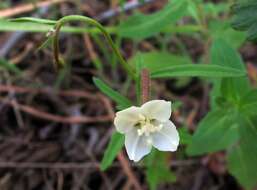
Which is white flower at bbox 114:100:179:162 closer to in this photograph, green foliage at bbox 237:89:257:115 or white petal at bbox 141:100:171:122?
white petal at bbox 141:100:171:122

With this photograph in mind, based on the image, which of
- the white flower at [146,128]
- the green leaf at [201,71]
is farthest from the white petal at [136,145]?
the green leaf at [201,71]

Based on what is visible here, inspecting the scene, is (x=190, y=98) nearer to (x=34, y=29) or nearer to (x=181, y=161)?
(x=181, y=161)

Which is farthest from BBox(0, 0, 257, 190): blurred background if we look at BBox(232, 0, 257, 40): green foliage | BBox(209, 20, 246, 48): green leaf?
BBox(232, 0, 257, 40): green foliage

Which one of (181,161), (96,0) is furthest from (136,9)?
(181,161)

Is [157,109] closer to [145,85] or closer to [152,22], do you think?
[145,85]

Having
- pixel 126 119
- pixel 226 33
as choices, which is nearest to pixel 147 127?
pixel 126 119

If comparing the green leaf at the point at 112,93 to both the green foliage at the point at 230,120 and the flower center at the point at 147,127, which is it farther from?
the green foliage at the point at 230,120
